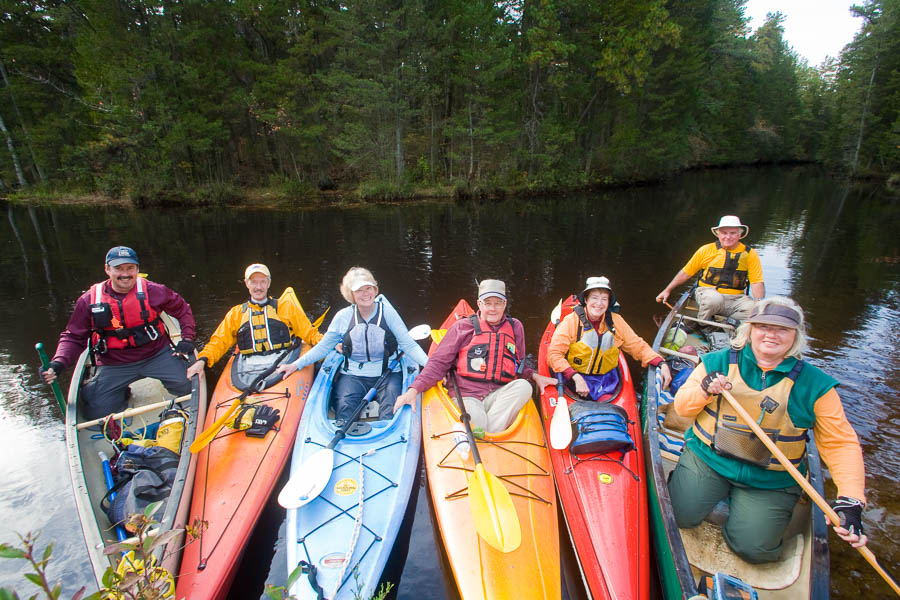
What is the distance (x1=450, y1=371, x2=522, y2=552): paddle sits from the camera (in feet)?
8.63

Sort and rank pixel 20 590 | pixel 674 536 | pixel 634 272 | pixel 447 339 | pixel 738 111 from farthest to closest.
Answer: pixel 738 111
pixel 634 272
pixel 447 339
pixel 20 590
pixel 674 536

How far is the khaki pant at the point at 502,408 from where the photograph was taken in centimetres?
375

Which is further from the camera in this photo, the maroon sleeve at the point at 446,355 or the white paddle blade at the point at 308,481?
the maroon sleeve at the point at 446,355

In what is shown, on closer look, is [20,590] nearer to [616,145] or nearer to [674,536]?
[674,536]

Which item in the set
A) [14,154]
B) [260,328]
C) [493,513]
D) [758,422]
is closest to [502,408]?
[493,513]

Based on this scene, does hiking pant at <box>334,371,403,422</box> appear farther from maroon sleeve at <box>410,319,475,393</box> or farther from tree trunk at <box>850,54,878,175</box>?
tree trunk at <box>850,54,878,175</box>

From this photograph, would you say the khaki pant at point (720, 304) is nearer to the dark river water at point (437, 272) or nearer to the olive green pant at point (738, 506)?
the dark river water at point (437, 272)

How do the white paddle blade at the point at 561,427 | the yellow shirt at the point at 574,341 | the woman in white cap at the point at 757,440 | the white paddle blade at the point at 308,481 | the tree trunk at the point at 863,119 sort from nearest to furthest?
the woman in white cap at the point at 757,440, the white paddle blade at the point at 308,481, the white paddle blade at the point at 561,427, the yellow shirt at the point at 574,341, the tree trunk at the point at 863,119

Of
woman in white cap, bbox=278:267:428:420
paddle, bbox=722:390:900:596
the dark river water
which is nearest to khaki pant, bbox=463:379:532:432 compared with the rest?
woman in white cap, bbox=278:267:428:420

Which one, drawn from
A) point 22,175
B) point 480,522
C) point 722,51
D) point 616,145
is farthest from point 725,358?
point 722,51

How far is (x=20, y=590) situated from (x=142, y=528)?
298 cm

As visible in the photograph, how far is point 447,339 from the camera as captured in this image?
4.05m

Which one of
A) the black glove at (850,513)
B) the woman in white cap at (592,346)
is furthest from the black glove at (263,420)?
the black glove at (850,513)

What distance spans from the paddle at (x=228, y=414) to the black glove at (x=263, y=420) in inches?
8.1
